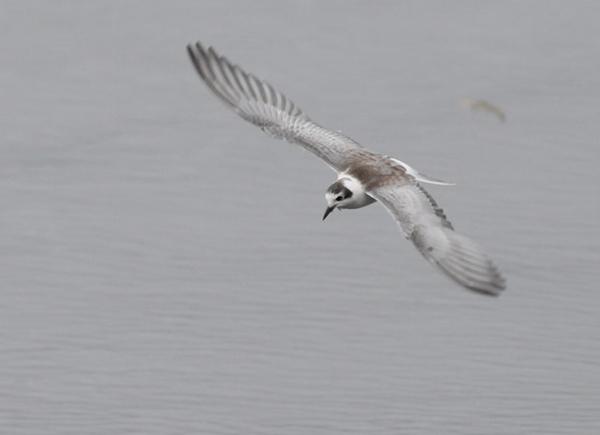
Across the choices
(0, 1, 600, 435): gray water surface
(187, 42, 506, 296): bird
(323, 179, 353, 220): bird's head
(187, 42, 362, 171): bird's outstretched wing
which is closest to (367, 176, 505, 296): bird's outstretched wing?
(187, 42, 506, 296): bird

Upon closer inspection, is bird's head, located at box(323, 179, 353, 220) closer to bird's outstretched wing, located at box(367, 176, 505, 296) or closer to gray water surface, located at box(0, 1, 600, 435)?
bird's outstretched wing, located at box(367, 176, 505, 296)

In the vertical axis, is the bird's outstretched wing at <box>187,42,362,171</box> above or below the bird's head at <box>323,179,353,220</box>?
above

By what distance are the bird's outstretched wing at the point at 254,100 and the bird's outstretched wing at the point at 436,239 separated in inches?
70.1

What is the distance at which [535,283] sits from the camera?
19922 mm

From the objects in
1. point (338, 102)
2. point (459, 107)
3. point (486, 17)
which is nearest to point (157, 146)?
point (338, 102)

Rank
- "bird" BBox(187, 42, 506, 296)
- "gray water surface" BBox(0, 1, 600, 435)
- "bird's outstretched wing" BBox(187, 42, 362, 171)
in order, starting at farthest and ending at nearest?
1. "bird's outstretched wing" BBox(187, 42, 362, 171)
2. "gray water surface" BBox(0, 1, 600, 435)
3. "bird" BBox(187, 42, 506, 296)

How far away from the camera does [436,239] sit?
52.0 ft

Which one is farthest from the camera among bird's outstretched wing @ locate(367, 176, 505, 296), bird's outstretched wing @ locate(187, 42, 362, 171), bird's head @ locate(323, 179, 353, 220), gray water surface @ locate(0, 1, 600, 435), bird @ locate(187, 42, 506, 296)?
bird's outstretched wing @ locate(187, 42, 362, 171)

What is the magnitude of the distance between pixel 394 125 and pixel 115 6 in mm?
5700

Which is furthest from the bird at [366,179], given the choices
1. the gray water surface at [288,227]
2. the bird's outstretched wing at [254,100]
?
the gray water surface at [288,227]

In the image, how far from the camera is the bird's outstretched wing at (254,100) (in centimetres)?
1869

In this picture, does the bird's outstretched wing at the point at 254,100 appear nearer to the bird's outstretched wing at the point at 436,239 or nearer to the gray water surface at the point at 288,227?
the bird's outstretched wing at the point at 436,239

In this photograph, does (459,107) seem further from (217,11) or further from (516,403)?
(516,403)

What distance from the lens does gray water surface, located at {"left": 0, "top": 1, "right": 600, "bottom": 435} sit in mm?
17953
